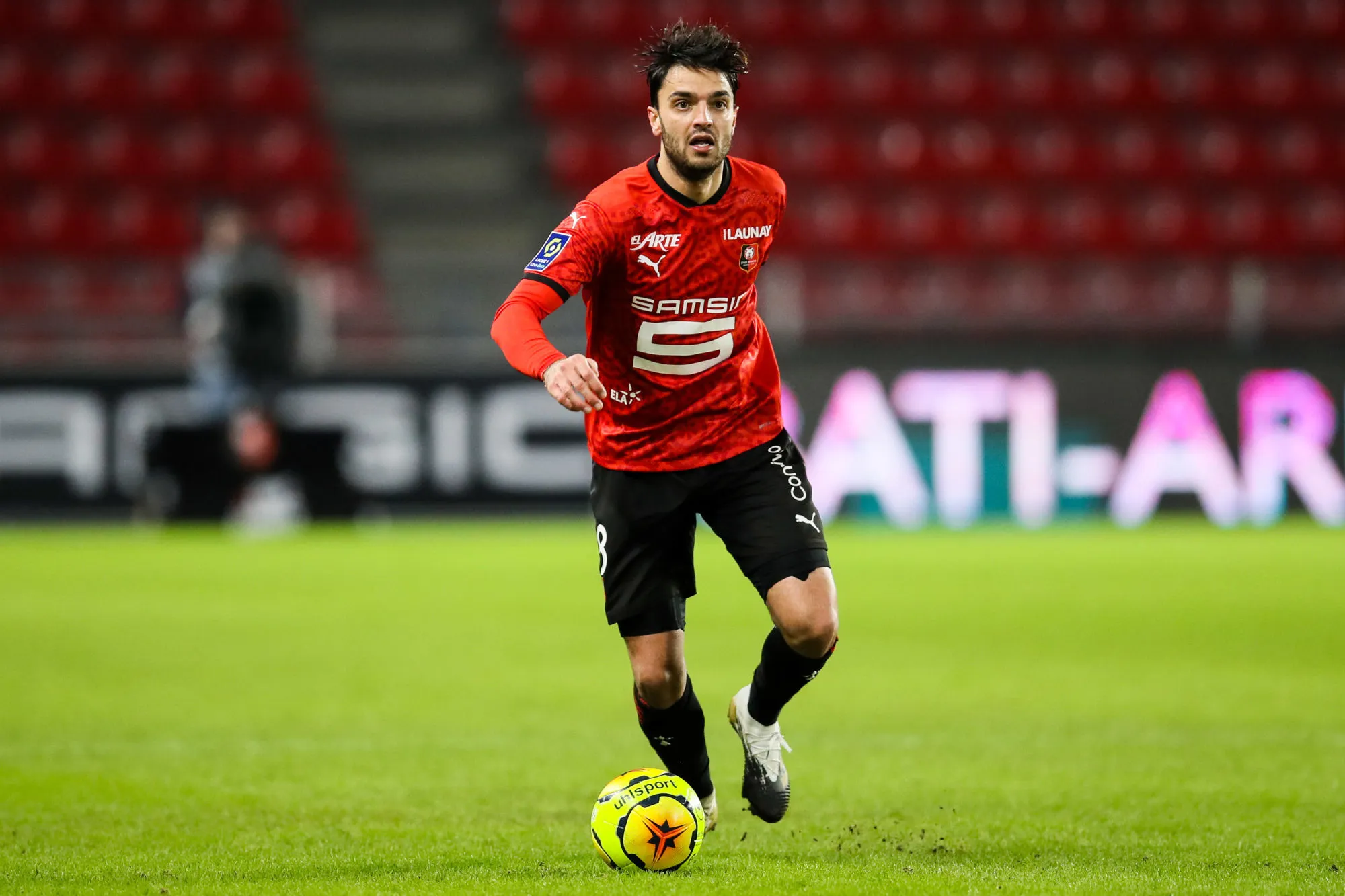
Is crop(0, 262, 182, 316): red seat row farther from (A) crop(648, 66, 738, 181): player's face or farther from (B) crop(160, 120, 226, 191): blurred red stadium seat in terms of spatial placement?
(A) crop(648, 66, 738, 181): player's face

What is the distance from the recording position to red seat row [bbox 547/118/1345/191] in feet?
68.2

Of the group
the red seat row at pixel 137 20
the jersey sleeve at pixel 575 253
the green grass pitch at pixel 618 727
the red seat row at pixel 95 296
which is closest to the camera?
the green grass pitch at pixel 618 727

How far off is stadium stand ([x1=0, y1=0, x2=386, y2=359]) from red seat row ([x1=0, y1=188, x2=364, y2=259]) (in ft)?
0.05

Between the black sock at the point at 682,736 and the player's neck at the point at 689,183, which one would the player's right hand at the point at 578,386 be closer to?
the player's neck at the point at 689,183

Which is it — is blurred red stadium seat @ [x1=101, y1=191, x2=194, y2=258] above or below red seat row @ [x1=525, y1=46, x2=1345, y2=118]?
below

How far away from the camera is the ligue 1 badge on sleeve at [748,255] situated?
5.18 m

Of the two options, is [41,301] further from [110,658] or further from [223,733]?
[223,733]

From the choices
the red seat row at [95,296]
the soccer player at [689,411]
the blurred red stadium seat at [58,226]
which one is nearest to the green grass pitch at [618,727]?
the soccer player at [689,411]

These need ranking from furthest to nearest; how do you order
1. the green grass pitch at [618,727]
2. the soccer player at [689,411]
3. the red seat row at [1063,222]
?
the red seat row at [1063,222] < the soccer player at [689,411] < the green grass pitch at [618,727]

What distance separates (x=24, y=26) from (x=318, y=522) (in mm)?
8511

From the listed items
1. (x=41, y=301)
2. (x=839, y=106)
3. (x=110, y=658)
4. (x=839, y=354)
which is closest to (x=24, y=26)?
(x=41, y=301)

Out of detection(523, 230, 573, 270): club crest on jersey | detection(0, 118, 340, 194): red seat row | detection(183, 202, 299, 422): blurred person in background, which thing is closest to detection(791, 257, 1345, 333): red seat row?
detection(183, 202, 299, 422): blurred person in background

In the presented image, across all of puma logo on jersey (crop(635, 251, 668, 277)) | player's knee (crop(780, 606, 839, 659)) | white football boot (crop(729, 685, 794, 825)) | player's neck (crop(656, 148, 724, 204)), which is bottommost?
white football boot (crop(729, 685, 794, 825))

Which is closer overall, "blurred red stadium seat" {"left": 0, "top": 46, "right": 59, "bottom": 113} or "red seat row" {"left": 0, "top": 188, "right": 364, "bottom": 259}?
"red seat row" {"left": 0, "top": 188, "right": 364, "bottom": 259}
